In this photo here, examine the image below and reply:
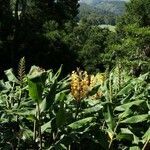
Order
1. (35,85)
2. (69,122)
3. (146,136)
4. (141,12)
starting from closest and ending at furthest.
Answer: (35,85), (146,136), (69,122), (141,12)

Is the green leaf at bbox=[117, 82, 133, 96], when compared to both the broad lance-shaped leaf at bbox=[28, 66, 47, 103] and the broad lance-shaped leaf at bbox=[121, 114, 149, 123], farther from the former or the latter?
Result: the broad lance-shaped leaf at bbox=[28, 66, 47, 103]

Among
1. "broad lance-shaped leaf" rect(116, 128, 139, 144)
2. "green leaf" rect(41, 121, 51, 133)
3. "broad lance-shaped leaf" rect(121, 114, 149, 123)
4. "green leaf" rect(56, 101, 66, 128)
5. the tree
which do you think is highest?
the tree

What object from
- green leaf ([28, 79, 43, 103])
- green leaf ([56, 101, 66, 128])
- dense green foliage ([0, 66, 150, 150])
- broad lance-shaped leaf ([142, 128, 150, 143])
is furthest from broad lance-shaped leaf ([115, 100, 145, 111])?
green leaf ([28, 79, 43, 103])

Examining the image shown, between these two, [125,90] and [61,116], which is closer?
[61,116]

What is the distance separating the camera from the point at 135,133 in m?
3.31

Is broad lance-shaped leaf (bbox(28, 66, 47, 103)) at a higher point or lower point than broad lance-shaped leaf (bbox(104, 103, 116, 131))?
higher

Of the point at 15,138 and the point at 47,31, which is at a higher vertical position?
the point at 47,31

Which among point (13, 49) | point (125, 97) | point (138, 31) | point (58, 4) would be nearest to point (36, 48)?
point (13, 49)

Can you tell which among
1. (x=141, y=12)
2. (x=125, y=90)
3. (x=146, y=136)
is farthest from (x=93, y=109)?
(x=141, y=12)

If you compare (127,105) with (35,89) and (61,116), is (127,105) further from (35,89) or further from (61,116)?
(35,89)

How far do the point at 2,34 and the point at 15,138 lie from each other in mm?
34132

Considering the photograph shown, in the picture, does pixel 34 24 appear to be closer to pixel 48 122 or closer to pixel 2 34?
pixel 2 34

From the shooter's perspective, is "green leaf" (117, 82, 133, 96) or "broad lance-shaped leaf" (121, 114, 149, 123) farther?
"green leaf" (117, 82, 133, 96)

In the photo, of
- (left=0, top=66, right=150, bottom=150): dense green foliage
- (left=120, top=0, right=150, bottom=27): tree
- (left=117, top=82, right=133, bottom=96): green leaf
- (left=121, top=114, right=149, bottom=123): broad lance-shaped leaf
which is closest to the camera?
(left=0, top=66, right=150, bottom=150): dense green foliage
